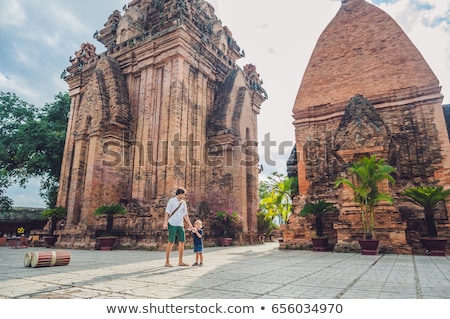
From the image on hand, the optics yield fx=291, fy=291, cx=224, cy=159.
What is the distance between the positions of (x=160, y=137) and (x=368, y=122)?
28.9 feet

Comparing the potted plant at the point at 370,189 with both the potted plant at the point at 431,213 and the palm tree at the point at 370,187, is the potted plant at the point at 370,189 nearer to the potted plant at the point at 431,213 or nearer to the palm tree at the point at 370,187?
the palm tree at the point at 370,187

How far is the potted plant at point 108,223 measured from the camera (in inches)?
457

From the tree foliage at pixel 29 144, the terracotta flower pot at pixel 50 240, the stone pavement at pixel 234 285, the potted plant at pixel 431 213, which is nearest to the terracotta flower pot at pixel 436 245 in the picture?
the potted plant at pixel 431 213

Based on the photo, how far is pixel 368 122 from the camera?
10.2 meters

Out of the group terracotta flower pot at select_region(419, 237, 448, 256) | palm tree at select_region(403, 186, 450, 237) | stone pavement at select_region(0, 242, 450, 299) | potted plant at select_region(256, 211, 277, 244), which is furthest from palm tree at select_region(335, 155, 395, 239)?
potted plant at select_region(256, 211, 277, 244)

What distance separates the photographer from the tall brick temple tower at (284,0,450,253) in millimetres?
9438

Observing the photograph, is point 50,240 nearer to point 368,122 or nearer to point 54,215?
point 54,215

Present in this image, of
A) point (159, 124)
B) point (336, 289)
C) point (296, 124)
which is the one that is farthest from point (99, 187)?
point (336, 289)

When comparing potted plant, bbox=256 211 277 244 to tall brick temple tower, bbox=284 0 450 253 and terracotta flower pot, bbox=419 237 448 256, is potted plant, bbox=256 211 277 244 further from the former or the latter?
terracotta flower pot, bbox=419 237 448 256

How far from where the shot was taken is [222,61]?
18.0m

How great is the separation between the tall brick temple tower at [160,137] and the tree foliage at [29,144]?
2779mm

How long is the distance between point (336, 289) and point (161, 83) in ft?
44.2

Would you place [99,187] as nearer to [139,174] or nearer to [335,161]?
[139,174]

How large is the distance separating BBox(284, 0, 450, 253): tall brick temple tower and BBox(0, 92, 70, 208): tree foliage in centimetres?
1654
